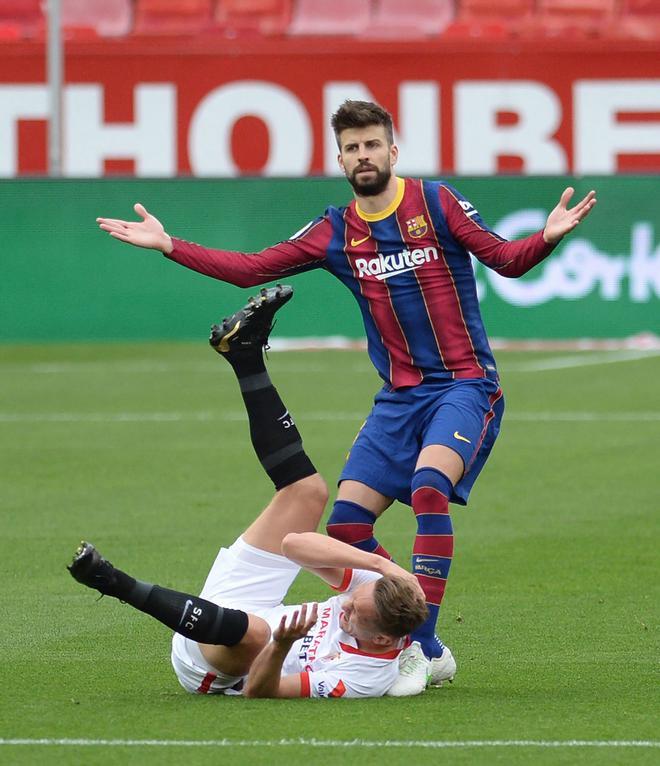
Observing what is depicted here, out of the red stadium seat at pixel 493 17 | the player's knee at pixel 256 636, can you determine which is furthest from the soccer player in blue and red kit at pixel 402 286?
the red stadium seat at pixel 493 17

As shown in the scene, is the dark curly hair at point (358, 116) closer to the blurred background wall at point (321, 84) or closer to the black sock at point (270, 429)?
the black sock at point (270, 429)

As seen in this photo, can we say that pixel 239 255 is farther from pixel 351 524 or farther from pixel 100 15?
pixel 100 15

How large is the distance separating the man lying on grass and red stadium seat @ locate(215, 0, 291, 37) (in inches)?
892

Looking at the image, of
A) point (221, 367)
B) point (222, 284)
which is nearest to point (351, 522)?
point (221, 367)

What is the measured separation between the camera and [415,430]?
6.79 meters

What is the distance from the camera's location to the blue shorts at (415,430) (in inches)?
263

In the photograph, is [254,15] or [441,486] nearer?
[441,486]

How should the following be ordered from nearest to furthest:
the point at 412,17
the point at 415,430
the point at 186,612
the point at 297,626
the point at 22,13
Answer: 1. the point at 297,626
2. the point at 186,612
3. the point at 415,430
4. the point at 412,17
5. the point at 22,13

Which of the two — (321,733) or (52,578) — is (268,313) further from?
(52,578)

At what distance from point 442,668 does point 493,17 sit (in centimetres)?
2305

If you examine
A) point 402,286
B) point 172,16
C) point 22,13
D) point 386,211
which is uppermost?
point 22,13

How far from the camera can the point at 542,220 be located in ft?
65.2

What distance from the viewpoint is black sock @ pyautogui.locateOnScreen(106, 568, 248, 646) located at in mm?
6000

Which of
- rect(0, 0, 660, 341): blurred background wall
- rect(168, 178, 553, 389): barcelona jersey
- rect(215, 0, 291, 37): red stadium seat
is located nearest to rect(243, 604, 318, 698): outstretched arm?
rect(168, 178, 553, 389): barcelona jersey
